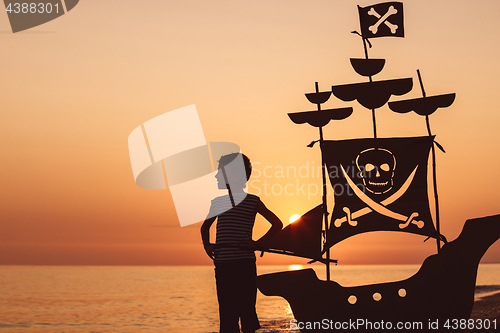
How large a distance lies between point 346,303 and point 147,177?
3.30 meters

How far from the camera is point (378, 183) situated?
276 inches

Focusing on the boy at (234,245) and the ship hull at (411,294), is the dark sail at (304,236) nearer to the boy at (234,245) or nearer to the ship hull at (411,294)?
the ship hull at (411,294)

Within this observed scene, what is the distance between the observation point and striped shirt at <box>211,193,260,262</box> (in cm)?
442

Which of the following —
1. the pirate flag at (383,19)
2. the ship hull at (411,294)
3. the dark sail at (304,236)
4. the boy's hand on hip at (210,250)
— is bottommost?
the ship hull at (411,294)

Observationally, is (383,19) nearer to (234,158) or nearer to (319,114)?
(319,114)

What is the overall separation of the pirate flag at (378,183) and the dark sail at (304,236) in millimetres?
1044

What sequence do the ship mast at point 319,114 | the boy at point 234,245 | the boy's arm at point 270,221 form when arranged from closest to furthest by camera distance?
the boy at point 234,245 < the boy's arm at point 270,221 < the ship mast at point 319,114

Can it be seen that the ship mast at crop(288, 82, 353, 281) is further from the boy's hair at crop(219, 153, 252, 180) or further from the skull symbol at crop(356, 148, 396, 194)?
the boy's hair at crop(219, 153, 252, 180)

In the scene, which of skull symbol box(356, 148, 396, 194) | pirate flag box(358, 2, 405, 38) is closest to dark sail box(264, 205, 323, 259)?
skull symbol box(356, 148, 396, 194)

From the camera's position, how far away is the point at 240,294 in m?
4.39

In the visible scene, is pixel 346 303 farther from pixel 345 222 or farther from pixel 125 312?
pixel 125 312

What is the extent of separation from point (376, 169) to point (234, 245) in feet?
11.4

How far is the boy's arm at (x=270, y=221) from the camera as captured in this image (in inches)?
187

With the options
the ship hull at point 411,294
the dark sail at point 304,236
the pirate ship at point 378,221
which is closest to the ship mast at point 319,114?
the pirate ship at point 378,221
